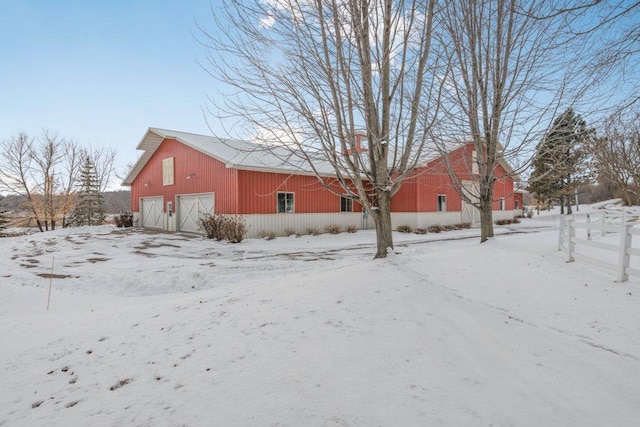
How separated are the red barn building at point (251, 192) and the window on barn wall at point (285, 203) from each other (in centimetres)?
5

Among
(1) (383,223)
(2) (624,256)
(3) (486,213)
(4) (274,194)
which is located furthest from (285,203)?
(2) (624,256)

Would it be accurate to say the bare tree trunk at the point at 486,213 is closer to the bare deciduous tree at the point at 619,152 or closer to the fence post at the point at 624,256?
the fence post at the point at 624,256

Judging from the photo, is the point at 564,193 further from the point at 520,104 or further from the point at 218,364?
the point at 218,364

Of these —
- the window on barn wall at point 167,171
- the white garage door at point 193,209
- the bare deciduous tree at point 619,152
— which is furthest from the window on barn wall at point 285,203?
the bare deciduous tree at point 619,152

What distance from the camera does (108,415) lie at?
7.23 feet

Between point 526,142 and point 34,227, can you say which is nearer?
point 526,142

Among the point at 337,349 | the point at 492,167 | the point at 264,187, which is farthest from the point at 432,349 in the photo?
the point at 264,187

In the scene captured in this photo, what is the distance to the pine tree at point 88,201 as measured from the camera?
2584 cm

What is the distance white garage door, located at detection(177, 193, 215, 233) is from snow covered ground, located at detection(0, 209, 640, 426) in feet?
35.8

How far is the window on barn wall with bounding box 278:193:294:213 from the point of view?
16578mm

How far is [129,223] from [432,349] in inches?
954

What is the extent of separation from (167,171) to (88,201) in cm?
1235

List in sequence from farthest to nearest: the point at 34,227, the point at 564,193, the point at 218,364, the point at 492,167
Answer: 1. the point at 34,227
2. the point at 564,193
3. the point at 492,167
4. the point at 218,364

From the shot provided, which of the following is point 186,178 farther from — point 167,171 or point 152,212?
point 152,212
